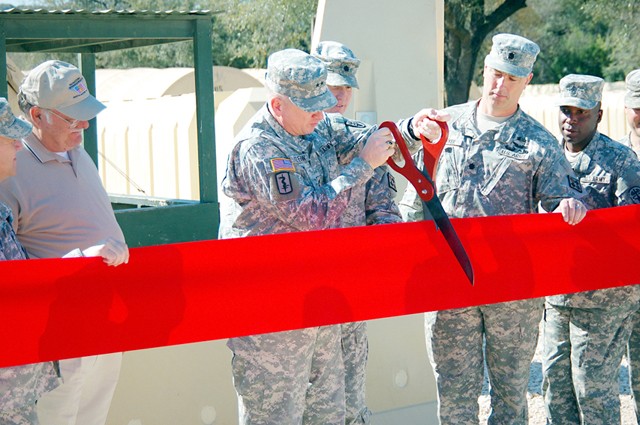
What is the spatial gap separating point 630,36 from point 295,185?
29131mm

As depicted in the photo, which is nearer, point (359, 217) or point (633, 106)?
point (359, 217)

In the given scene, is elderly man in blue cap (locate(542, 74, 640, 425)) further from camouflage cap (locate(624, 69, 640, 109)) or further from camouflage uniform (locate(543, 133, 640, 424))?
camouflage cap (locate(624, 69, 640, 109))

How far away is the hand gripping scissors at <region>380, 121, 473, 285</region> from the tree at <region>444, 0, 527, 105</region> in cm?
1999

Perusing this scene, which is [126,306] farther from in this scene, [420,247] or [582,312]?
[582,312]

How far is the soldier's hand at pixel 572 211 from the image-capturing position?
4.11 meters

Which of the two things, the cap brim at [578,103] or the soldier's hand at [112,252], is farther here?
the cap brim at [578,103]

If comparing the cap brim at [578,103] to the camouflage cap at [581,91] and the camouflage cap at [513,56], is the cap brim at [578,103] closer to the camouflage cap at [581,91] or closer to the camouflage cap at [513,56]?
the camouflage cap at [581,91]

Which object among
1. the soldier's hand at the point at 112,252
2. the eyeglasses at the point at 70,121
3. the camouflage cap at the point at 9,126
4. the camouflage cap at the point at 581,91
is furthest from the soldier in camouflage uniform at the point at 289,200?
the camouflage cap at the point at 581,91

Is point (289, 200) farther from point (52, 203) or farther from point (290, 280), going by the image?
point (52, 203)

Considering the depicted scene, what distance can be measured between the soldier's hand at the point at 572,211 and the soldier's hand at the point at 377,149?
0.98 meters

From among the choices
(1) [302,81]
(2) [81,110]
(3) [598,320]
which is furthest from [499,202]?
(2) [81,110]

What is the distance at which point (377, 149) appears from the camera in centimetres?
350

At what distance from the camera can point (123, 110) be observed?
1472 centimetres

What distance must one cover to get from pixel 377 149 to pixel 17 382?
146 centimetres
